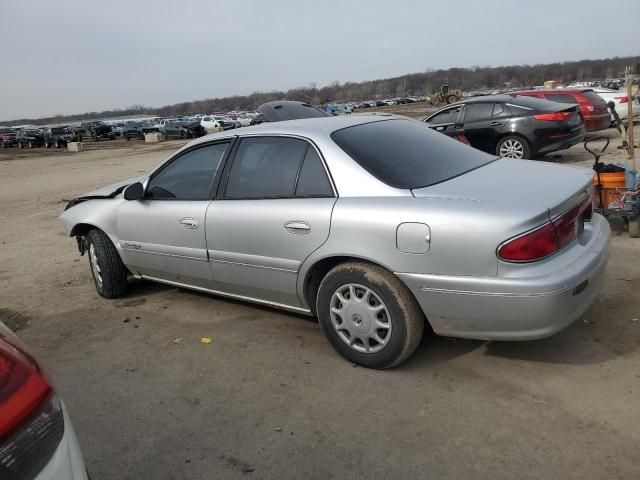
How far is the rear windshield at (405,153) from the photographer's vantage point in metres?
3.46

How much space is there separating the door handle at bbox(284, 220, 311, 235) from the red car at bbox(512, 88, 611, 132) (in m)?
10.8

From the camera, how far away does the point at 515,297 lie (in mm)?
2865

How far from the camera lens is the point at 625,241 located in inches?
218

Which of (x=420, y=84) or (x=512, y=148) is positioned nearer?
(x=512, y=148)

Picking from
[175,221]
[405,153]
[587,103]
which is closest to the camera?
[405,153]

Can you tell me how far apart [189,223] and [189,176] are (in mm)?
438

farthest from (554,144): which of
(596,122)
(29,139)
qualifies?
(29,139)

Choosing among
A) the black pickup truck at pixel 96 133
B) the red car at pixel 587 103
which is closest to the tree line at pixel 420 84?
the black pickup truck at pixel 96 133

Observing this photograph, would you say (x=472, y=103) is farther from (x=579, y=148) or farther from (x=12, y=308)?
(x=12, y=308)

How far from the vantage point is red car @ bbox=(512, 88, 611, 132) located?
1267 centimetres

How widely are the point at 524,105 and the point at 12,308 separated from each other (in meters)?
8.89

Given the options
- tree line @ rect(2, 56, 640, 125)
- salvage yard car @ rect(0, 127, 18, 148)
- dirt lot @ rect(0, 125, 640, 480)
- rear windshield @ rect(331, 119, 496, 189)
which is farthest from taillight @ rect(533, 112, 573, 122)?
tree line @ rect(2, 56, 640, 125)

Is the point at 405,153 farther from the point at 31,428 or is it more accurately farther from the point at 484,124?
the point at 484,124

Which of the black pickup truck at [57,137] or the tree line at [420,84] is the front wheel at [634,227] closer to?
the black pickup truck at [57,137]
